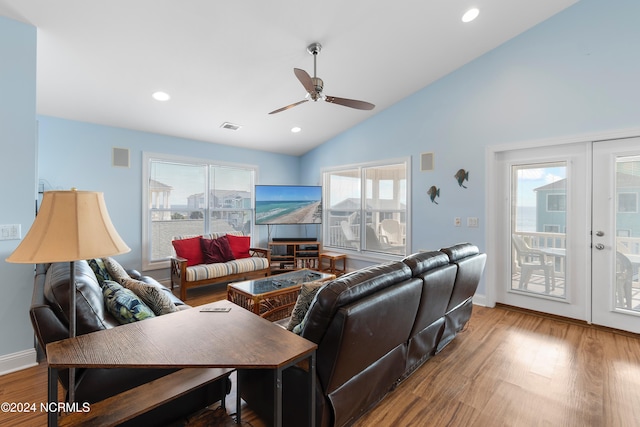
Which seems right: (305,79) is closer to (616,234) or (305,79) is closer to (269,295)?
(269,295)

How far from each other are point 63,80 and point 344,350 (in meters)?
3.83

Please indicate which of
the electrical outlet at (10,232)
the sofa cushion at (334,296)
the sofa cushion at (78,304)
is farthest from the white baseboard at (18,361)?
the sofa cushion at (334,296)

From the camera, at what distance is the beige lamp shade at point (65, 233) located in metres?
1.16

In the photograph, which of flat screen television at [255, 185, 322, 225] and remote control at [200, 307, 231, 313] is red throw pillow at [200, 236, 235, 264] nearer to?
flat screen television at [255, 185, 322, 225]

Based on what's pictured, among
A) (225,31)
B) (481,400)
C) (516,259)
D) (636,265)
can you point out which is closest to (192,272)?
(225,31)

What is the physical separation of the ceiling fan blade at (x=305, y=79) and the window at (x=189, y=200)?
2960 mm

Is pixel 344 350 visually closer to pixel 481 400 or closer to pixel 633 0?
pixel 481 400

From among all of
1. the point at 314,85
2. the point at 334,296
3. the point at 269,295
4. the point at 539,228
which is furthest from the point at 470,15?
the point at 269,295

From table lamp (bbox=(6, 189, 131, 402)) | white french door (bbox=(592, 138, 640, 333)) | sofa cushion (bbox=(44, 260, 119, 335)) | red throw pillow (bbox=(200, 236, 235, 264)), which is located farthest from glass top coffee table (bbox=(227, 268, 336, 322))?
white french door (bbox=(592, 138, 640, 333))

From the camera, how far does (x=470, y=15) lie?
9.76ft

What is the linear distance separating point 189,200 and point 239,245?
1.13 meters

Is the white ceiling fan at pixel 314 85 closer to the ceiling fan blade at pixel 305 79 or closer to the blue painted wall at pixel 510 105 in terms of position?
the ceiling fan blade at pixel 305 79

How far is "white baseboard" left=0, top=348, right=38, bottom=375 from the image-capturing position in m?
2.20

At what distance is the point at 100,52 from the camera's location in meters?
2.70
